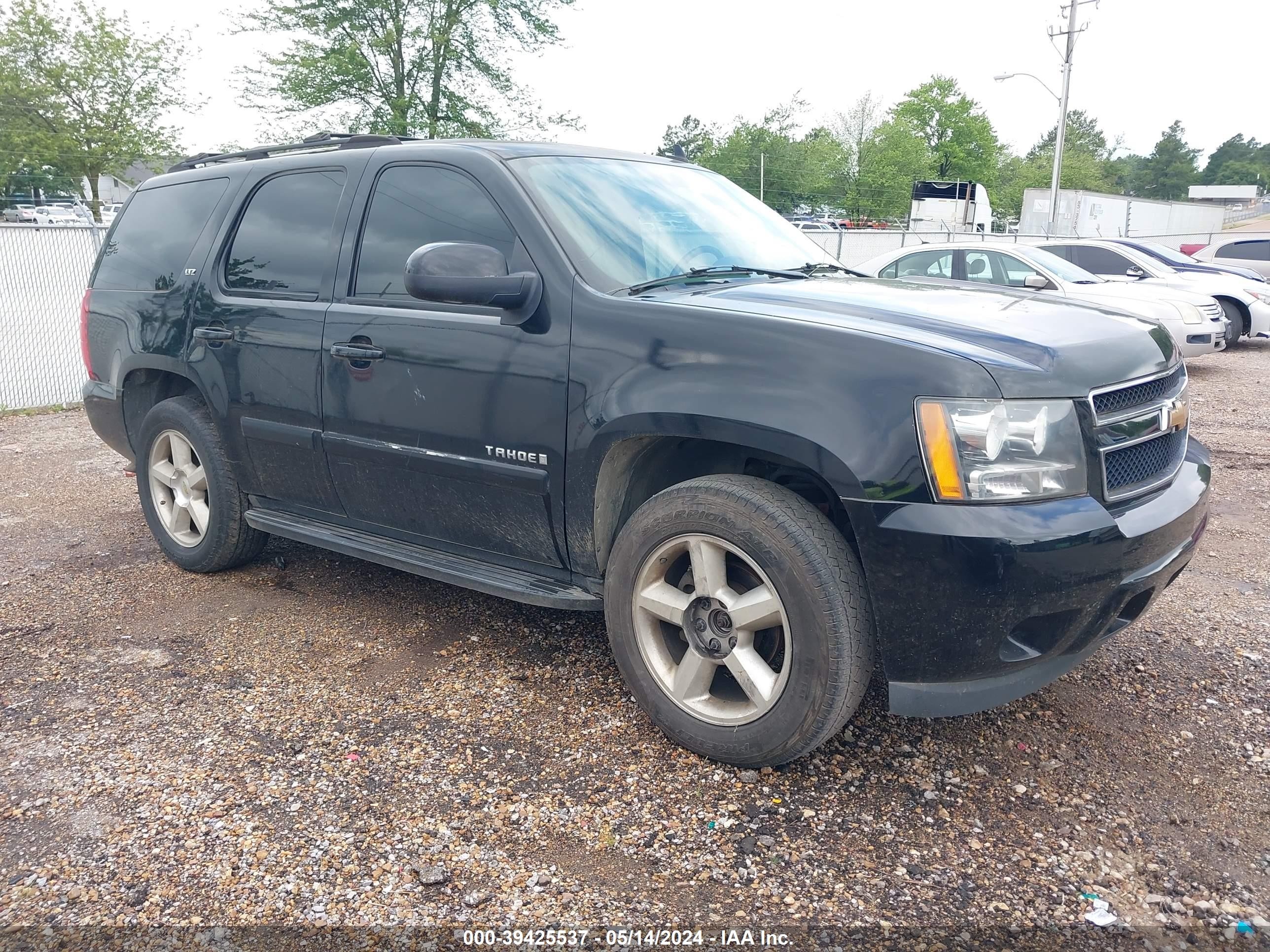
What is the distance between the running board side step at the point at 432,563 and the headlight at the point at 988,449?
1223 mm

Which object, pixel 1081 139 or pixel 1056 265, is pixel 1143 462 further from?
pixel 1081 139

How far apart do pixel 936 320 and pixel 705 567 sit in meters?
0.99

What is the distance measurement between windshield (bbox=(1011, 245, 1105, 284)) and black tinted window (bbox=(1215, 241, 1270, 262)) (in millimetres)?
8613

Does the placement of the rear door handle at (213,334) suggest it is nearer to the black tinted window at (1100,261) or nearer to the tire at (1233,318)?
the black tinted window at (1100,261)

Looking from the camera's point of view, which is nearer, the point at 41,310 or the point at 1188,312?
the point at 41,310

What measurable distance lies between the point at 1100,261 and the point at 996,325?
39.2 feet

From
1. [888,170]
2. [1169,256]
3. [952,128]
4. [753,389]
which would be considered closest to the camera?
[753,389]

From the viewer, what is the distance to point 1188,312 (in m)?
10.8

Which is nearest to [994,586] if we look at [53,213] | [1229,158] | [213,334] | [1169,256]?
[213,334]

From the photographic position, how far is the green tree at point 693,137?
74438 millimetres

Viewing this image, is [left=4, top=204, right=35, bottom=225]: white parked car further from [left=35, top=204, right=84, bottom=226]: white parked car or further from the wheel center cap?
the wheel center cap

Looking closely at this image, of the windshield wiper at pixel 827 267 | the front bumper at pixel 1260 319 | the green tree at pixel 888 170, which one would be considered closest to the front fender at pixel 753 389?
the windshield wiper at pixel 827 267

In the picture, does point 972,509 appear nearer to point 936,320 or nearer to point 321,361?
point 936,320

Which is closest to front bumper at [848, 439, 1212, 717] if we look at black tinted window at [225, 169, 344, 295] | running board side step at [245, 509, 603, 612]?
running board side step at [245, 509, 603, 612]
